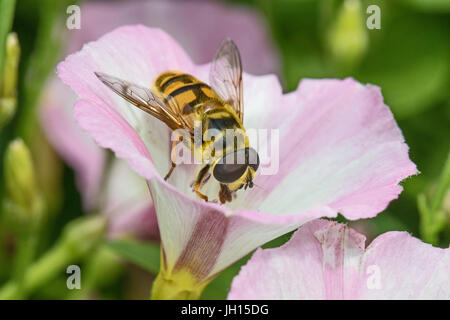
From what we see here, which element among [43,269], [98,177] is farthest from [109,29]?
[43,269]

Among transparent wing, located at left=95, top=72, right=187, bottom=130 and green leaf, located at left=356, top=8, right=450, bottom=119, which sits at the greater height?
green leaf, located at left=356, top=8, right=450, bottom=119

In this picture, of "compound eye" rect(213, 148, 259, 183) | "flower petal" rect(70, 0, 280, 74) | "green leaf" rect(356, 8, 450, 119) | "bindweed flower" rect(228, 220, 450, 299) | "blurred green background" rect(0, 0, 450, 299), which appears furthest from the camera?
"flower petal" rect(70, 0, 280, 74)

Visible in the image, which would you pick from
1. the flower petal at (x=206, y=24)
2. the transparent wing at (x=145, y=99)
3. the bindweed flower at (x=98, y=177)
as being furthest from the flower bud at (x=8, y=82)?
the flower petal at (x=206, y=24)

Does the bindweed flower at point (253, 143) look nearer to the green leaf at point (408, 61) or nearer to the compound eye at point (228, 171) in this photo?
the compound eye at point (228, 171)

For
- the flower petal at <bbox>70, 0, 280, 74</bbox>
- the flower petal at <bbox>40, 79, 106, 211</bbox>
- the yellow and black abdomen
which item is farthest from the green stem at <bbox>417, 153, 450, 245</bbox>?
the flower petal at <bbox>70, 0, 280, 74</bbox>

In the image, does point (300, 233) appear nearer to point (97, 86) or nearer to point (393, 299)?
point (393, 299)

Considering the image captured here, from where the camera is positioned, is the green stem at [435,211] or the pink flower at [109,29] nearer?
the green stem at [435,211]

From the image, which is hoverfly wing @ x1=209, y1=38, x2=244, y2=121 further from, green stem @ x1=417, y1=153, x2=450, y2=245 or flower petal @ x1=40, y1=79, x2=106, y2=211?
flower petal @ x1=40, y1=79, x2=106, y2=211
